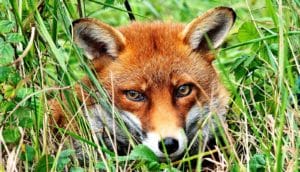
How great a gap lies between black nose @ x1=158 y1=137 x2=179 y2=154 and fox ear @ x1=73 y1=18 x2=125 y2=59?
0.85m

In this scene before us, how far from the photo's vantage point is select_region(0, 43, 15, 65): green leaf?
180 inches

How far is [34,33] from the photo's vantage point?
479 cm

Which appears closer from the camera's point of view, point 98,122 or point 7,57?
point 7,57

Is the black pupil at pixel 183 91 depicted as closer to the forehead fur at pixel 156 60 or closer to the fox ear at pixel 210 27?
the forehead fur at pixel 156 60

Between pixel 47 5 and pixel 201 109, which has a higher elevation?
pixel 47 5

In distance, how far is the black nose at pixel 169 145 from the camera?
15.8ft

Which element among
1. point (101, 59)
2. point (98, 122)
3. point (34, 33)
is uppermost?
point (34, 33)

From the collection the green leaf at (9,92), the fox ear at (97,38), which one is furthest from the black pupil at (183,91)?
the green leaf at (9,92)

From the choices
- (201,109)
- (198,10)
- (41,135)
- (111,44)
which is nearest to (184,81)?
(201,109)

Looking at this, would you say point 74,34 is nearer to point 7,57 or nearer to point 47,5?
point 47,5

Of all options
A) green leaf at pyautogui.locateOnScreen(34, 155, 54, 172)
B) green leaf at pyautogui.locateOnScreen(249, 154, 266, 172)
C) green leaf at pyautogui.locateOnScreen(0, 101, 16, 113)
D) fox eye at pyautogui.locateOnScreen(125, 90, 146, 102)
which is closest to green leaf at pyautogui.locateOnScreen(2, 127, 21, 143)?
green leaf at pyautogui.locateOnScreen(0, 101, 16, 113)

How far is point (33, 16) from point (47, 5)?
144 mm

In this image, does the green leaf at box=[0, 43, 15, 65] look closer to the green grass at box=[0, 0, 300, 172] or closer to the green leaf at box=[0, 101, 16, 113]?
the green grass at box=[0, 0, 300, 172]

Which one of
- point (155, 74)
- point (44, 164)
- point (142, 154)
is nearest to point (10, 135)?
point (44, 164)
